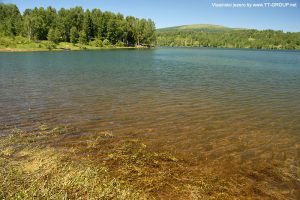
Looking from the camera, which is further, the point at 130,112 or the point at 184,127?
the point at 130,112

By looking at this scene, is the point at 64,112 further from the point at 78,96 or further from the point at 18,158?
the point at 18,158

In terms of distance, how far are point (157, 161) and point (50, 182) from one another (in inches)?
190

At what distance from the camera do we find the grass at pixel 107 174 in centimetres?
903

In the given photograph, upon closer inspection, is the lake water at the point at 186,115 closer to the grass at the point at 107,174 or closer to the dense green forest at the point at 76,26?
the grass at the point at 107,174

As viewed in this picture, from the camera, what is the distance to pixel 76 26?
538 feet

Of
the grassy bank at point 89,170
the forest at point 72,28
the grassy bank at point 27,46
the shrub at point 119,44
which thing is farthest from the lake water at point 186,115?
the shrub at point 119,44

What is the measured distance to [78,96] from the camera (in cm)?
2598

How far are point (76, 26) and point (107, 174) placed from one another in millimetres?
167367

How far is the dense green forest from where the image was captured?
454 feet

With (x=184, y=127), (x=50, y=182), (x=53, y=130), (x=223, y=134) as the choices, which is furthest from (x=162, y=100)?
(x=50, y=182)

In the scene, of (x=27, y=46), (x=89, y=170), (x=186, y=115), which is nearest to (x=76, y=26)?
(x=27, y=46)

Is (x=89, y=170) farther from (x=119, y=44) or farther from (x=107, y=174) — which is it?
(x=119, y=44)

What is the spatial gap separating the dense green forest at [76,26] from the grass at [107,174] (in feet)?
424

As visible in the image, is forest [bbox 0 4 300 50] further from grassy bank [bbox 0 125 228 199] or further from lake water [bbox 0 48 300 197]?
grassy bank [bbox 0 125 228 199]
